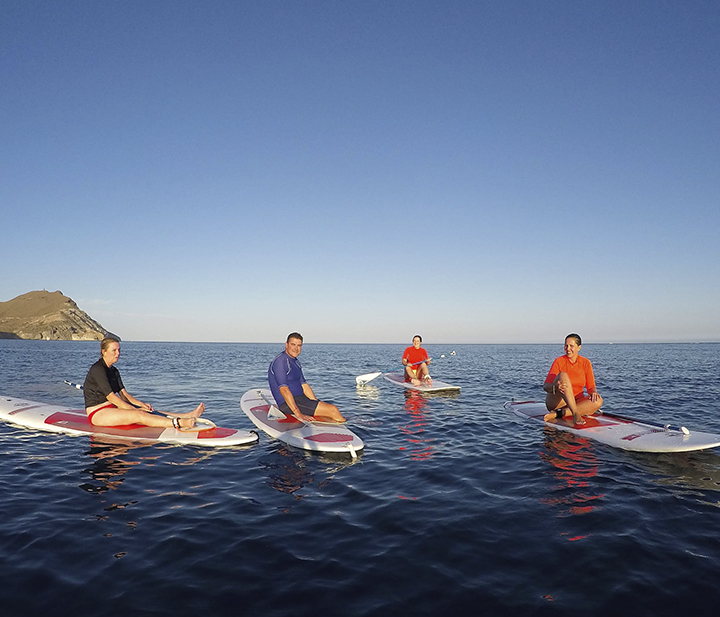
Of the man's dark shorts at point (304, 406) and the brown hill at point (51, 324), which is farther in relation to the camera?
the brown hill at point (51, 324)

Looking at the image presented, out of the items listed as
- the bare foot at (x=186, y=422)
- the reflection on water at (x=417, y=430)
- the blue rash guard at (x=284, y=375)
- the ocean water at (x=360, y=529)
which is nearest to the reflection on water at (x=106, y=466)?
the ocean water at (x=360, y=529)

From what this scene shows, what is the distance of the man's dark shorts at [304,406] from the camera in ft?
37.8

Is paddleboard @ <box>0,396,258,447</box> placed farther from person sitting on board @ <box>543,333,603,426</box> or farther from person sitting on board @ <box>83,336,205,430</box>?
person sitting on board @ <box>543,333,603,426</box>

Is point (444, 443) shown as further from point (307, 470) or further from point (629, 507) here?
point (629, 507)

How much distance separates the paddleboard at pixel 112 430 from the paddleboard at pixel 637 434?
833 centimetres

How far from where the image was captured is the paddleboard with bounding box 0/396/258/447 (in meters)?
9.98

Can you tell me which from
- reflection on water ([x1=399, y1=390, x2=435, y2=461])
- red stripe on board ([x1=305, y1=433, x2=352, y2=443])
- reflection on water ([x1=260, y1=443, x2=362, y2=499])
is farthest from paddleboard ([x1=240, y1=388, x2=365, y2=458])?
reflection on water ([x1=399, y1=390, x2=435, y2=461])

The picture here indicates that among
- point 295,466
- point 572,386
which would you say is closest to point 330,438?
point 295,466

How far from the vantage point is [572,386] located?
11883 mm

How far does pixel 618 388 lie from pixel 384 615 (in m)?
24.1

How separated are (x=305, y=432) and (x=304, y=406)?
1.37 m

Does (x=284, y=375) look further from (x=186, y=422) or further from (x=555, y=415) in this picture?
(x=555, y=415)

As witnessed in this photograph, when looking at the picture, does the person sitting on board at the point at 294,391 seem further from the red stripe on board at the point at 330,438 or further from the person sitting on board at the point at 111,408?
the person sitting on board at the point at 111,408

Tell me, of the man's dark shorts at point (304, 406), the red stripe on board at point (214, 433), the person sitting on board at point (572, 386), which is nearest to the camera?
the red stripe on board at point (214, 433)
